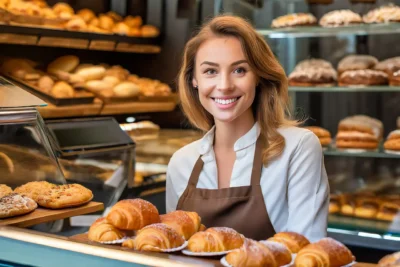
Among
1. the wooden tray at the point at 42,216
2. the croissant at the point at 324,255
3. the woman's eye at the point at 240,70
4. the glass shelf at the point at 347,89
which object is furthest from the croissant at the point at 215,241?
the glass shelf at the point at 347,89

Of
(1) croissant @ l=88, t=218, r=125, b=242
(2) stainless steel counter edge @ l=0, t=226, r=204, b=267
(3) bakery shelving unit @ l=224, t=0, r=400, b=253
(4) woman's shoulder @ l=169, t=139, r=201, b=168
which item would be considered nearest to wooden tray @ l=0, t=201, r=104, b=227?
(2) stainless steel counter edge @ l=0, t=226, r=204, b=267

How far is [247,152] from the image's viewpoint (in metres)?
2.09

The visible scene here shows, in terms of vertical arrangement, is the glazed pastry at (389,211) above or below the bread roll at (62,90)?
below

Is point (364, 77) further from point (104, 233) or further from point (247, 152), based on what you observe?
point (104, 233)

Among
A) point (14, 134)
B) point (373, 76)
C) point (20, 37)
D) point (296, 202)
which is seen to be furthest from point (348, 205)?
point (14, 134)

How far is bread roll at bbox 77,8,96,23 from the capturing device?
13.2ft

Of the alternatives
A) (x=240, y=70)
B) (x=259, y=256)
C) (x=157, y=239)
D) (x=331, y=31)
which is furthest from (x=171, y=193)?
(x=331, y=31)

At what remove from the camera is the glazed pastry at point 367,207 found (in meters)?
3.57

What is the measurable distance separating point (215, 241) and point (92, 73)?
2.81 metres

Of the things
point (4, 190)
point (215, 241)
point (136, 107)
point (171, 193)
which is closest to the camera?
point (215, 241)

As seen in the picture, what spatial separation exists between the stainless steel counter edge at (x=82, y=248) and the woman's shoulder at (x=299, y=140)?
900 millimetres

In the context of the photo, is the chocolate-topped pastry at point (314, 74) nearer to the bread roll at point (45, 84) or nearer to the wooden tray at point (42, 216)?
the bread roll at point (45, 84)

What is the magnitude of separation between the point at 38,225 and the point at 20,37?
1.90 metres

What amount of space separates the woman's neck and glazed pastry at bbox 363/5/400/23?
179 centimetres
